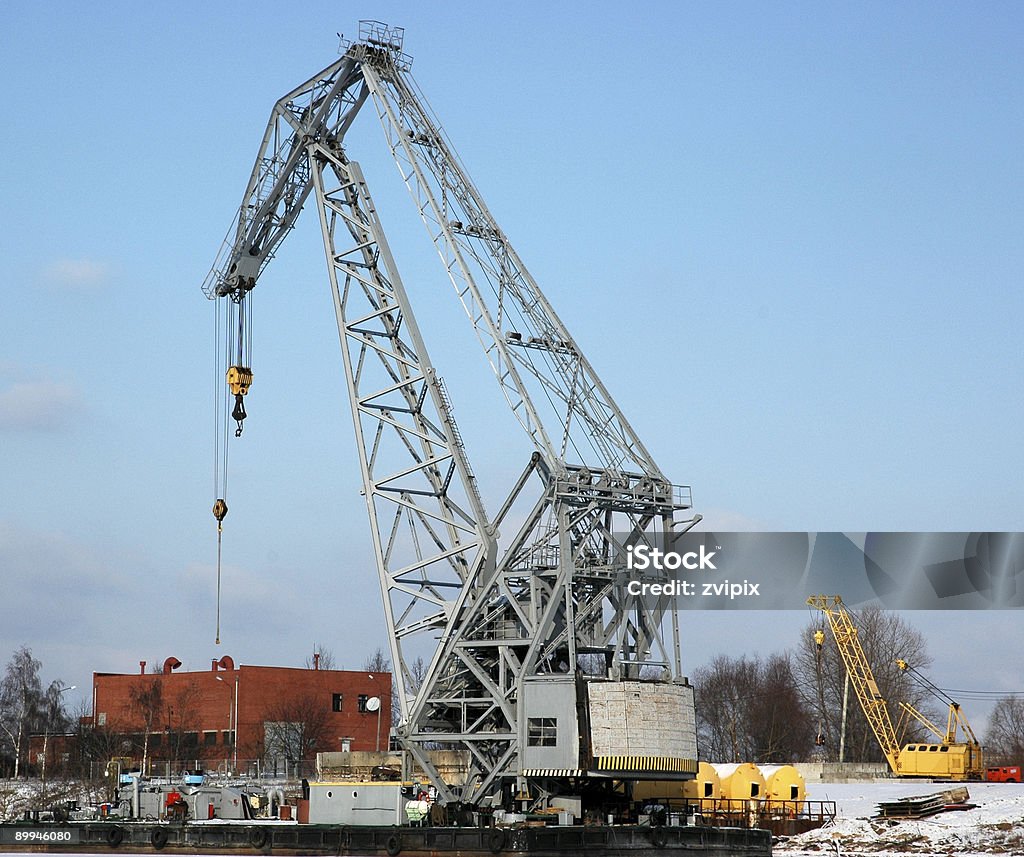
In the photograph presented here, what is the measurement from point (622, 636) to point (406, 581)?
7639 mm

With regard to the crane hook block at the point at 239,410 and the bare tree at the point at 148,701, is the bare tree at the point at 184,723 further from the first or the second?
the crane hook block at the point at 239,410

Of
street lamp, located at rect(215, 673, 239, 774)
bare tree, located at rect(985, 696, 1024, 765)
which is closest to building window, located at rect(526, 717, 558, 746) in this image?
street lamp, located at rect(215, 673, 239, 774)

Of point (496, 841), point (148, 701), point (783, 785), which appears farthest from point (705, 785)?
point (148, 701)

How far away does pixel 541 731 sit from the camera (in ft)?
145

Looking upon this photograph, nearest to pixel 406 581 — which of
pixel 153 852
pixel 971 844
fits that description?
pixel 153 852

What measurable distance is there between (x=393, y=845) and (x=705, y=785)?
637 inches

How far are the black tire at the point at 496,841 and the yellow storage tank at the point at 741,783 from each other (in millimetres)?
15747

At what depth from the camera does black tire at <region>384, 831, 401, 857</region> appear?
4122 centimetres

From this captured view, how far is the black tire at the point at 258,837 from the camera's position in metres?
42.9

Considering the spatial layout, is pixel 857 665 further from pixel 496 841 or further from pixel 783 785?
pixel 496 841

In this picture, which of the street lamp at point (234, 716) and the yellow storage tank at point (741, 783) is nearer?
the yellow storage tank at point (741, 783)

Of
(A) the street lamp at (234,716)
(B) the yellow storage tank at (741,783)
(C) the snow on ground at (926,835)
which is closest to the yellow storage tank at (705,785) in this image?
(B) the yellow storage tank at (741,783)

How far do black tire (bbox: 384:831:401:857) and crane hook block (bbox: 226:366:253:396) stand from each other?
65.8 ft

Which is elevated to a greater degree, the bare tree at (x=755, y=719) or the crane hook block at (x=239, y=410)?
the crane hook block at (x=239, y=410)
